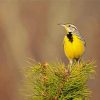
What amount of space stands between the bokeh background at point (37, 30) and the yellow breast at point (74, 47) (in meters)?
3.18

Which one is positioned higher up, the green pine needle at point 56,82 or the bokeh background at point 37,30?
the bokeh background at point 37,30

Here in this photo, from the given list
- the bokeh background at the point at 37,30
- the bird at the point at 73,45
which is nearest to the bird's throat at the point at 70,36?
the bird at the point at 73,45

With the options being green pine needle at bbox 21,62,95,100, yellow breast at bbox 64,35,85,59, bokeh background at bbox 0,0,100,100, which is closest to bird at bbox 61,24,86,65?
yellow breast at bbox 64,35,85,59

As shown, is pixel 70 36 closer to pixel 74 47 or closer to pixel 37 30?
pixel 74 47

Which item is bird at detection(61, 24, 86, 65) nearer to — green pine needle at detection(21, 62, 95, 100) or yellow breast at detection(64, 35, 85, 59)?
yellow breast at detection(64, 35, 85, 59)

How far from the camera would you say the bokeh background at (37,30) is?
579cm

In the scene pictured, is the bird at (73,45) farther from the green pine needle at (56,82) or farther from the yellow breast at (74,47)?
the green pine needle at (56,82)

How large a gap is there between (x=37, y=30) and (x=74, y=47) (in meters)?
3.95

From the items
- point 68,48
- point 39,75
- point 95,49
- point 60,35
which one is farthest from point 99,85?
point 39,75

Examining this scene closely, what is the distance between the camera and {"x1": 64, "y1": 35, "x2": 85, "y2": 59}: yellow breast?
2215 mm

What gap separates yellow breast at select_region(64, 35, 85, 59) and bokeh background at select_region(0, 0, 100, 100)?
3180mm

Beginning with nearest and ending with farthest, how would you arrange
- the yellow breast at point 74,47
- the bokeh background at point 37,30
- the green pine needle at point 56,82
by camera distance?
the green pine needle at point 56,82
the yellow breast at point 74,47
the bokeh background at point 37,30

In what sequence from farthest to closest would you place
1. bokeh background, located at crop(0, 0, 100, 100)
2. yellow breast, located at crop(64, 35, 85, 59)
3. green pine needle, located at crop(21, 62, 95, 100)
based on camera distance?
bokeh background, located at crop(0, 0, 100, 100) → yellow breast, located at crop(64, 35, 85, 59) → green pine needle, located at crop(21, 62, 95, 100)

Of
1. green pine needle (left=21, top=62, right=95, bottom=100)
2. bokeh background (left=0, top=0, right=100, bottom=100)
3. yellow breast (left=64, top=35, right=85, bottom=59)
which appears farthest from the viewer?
bokeh background (left=0, top=0, right=100, bottom=100)
